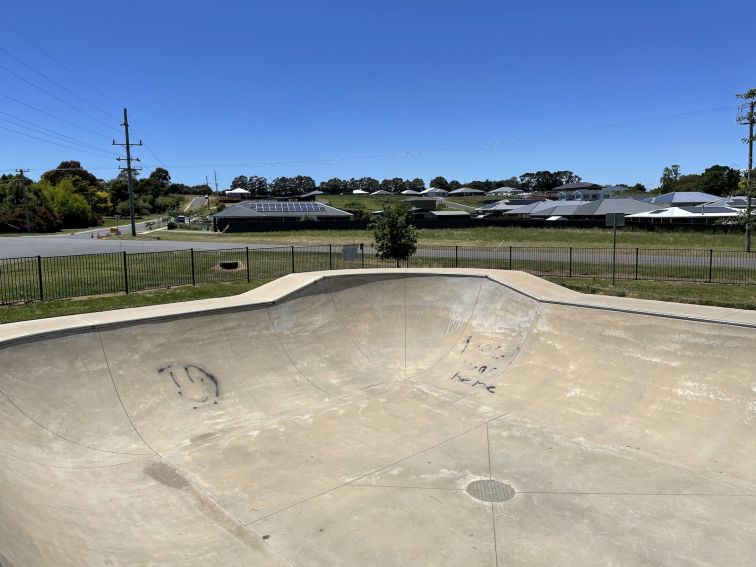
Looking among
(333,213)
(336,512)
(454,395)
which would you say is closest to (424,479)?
(336,512)

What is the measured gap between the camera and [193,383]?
9.51m

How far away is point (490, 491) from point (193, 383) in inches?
218

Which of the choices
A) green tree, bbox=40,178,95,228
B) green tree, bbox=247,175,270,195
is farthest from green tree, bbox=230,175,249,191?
green tree, bbox=40,178,95,228

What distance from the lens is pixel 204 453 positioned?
7703mm

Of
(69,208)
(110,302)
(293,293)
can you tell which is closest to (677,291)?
(293,293)

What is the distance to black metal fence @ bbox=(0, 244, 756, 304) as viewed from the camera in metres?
16.5

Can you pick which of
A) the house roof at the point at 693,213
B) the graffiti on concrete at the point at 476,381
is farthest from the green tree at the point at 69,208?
the graffiti on concrete at the point at 476,381

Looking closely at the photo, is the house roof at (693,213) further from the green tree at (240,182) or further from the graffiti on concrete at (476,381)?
the green tree at (240,182)

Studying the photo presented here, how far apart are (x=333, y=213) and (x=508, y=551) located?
62.0m

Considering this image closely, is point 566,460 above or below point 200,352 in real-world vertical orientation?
below

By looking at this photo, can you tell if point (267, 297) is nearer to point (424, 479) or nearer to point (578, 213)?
point (424, 479)

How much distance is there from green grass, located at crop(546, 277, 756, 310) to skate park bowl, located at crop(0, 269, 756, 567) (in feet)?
13.3

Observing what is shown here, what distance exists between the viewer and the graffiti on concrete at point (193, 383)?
363 inches

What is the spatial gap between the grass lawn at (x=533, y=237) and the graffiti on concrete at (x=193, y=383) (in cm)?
3052
